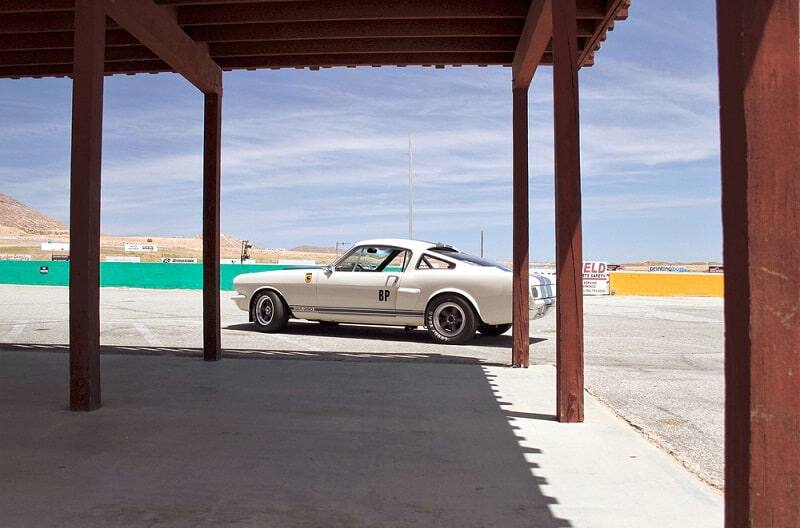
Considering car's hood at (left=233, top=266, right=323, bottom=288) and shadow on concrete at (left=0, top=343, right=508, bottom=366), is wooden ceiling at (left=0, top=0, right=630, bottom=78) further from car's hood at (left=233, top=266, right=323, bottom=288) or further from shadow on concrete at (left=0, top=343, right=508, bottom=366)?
car's hood at (left=233, top=266, right=323, bottom=288)

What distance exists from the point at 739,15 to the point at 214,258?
655cm

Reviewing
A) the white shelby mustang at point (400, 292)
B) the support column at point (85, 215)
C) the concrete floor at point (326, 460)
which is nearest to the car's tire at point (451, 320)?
the white shelby mustang at point (400, 292)

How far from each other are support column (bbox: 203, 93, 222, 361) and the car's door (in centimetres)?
291

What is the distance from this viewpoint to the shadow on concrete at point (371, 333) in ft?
32.8

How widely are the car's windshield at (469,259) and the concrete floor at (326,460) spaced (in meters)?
3.69

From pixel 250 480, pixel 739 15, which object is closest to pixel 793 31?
pixel 739 15

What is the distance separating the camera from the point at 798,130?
1947 mm

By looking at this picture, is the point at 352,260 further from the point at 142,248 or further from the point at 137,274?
the point at 142,248

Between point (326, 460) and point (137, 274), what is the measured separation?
24.1 meters

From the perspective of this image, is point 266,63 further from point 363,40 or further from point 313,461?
point 313,461

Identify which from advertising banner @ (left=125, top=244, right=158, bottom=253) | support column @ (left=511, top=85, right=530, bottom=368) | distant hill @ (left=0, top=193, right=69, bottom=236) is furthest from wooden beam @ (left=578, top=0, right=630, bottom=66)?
distant hill @ (left=0, top=193, right=69, bottom=236)

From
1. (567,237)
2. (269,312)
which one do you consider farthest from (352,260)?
(567,237)

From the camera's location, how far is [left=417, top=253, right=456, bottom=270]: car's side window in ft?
32.1

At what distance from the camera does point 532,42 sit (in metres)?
6.29
